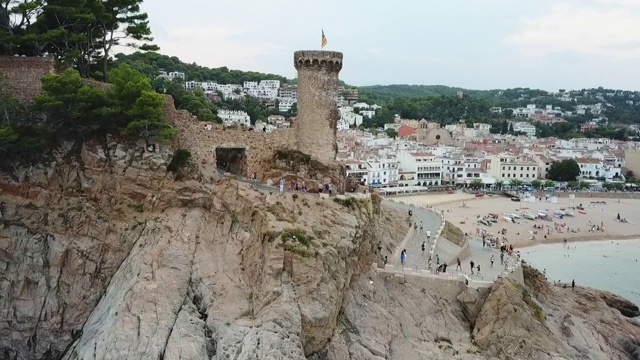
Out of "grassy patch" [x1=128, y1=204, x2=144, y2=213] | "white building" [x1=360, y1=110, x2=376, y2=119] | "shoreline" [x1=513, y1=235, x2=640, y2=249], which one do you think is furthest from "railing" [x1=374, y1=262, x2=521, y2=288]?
"white building" [x1=360, y1=110, x2=376, y2=119]

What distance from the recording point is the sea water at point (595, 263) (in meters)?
47.5

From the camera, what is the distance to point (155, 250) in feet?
80.3

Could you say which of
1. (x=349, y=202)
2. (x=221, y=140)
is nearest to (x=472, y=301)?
(x=349, y=202)

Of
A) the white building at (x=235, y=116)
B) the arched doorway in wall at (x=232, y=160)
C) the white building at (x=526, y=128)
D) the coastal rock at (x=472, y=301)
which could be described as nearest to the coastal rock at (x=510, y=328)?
the coastal rock at (x=472, y=301)

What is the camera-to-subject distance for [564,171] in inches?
3752

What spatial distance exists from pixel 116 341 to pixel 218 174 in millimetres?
10028

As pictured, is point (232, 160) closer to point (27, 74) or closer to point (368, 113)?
point (27, 74)

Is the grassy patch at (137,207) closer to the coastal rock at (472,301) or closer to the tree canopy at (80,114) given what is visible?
the tree canopy at (80,114)

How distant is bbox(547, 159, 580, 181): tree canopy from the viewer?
95.2m

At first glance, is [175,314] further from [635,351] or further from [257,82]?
[257,82]

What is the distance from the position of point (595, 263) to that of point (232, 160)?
35930mm

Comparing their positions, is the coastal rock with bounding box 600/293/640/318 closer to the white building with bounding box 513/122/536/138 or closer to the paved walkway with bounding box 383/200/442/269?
the paved walkway with bounding box 383/200/442/269

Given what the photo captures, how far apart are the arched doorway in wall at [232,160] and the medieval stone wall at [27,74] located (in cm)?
824

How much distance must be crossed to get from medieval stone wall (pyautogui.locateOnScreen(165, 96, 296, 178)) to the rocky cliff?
1.79 m
